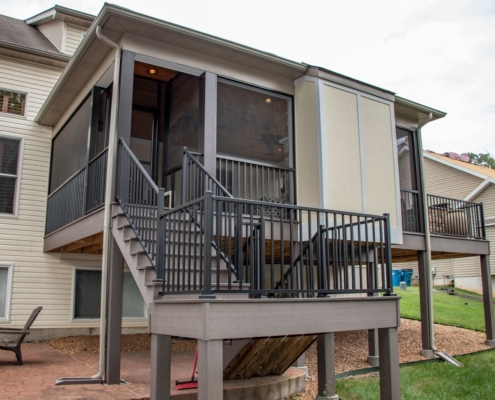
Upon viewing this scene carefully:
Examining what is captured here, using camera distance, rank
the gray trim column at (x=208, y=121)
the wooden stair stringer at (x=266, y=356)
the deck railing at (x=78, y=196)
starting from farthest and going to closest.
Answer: the deck railing at (x=78, y=196) → the gray trim column at (x=208, y=121) → the wooden stair stringer at (x=266, y=356)

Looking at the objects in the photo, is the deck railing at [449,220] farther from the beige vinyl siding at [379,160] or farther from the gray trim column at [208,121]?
the gray trim column at [208,121]

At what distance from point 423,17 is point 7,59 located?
31883 mm

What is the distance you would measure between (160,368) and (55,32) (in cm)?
1084

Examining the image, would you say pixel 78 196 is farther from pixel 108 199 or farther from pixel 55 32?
pixel 55 32

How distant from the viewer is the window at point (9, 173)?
1065 cm

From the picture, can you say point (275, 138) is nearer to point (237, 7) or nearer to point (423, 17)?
point (237, 7)

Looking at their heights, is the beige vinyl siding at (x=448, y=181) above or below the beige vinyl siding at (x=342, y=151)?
above

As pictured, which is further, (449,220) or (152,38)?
(449,220)

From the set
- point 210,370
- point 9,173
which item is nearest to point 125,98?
point 210,370

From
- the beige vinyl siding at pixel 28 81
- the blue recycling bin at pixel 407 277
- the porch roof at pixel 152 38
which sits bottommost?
the blue recycling bin at pixel 407 277

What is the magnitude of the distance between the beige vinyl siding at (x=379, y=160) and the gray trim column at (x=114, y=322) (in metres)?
4.11

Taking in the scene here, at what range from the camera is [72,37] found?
40.4ft

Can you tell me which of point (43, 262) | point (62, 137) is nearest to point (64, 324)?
point (43, 262)

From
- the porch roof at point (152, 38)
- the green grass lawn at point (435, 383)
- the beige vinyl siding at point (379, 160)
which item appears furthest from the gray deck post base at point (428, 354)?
the porch roof at point (152, 38)
